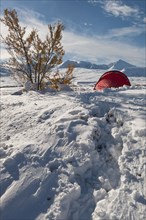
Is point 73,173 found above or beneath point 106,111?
beneath

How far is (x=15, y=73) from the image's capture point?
53.8ft

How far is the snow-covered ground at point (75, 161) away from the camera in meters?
Answer: 3.73

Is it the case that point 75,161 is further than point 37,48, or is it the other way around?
point 37,48

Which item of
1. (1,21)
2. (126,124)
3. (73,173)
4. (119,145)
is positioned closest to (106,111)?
(126,124)

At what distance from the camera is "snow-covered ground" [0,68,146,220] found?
373 cm

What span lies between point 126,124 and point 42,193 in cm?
219

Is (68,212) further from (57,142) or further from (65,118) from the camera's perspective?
(65,118)

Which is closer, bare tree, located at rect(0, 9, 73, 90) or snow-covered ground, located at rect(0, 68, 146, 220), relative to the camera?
snow-covered ground, located at rect(0, 68, 146, 220)

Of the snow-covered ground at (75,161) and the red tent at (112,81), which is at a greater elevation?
the red tent at (112,81)

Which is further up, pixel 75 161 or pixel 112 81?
pixel 112 81

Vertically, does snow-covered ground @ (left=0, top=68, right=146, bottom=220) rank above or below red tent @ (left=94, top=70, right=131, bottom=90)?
below

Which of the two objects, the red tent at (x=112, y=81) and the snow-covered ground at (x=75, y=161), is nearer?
the snow-covered ground at (x=75, y=161)

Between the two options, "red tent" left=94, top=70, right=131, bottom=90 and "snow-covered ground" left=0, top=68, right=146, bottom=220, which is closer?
"snow-covered ground" left=0, top=68, right=146, bottom=220

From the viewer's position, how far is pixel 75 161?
4.51m
